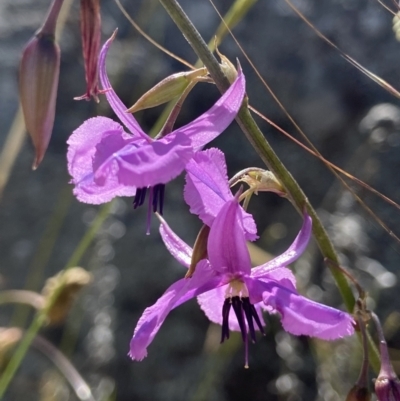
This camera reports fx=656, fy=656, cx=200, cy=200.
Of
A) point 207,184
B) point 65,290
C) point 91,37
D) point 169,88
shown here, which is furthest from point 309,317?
point 65,290

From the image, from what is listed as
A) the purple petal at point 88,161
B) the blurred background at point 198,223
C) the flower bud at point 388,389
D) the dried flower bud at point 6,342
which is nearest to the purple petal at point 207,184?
the purple petal at point 88,161

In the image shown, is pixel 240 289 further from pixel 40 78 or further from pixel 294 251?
pixel 40 78

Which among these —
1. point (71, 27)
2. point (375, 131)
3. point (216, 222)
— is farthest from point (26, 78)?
point (71, 27)

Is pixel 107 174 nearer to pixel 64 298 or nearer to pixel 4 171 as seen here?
pixel 64 298

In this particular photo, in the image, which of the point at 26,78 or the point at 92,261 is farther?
the point at 92,261

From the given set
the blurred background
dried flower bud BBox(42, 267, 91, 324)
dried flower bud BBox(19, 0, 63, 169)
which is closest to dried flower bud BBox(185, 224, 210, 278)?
dried flower bud BBox(19, 0, 63, 169)

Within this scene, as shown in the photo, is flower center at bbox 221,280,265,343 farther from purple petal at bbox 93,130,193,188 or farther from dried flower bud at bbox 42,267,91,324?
dried flower bud at bbox 42,267,91,324
